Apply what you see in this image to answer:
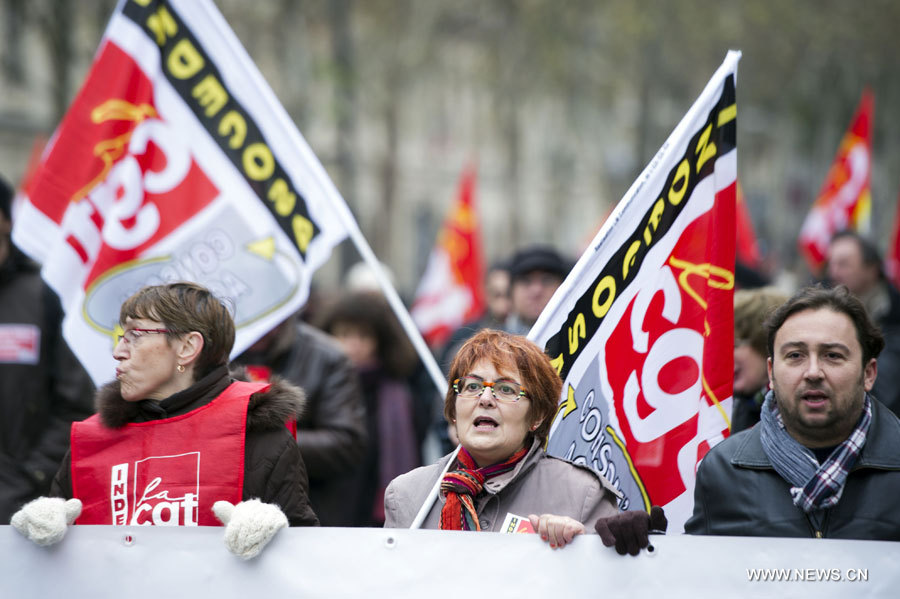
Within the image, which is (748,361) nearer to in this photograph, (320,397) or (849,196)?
(320,397)

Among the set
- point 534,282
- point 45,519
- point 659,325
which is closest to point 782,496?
point 659,325

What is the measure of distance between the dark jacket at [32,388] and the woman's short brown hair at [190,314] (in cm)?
132

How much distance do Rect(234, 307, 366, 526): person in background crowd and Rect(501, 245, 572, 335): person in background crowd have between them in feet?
3.91

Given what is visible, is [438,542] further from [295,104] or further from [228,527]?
[295,104]

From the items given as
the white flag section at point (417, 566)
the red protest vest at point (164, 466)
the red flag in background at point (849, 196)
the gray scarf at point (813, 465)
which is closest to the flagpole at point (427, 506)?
the white flag section at point (417, 566)

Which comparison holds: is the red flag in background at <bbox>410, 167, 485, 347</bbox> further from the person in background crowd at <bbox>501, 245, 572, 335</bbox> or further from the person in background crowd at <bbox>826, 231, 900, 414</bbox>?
the person in background crowd at <bbox>501, 245, 572, 335</bbox>

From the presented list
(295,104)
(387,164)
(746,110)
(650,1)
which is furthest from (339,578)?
(746,110)

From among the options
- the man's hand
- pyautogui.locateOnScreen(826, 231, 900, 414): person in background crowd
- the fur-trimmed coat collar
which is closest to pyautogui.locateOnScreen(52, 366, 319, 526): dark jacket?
the fur-trimmed coat collar

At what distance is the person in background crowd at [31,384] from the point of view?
4.64 m

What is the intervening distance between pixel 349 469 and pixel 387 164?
2219cm

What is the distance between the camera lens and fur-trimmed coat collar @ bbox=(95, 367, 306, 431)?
3.51 meters

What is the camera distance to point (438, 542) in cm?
319

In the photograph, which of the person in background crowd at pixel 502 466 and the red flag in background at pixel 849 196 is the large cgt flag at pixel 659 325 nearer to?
the person in background crowd at pixel 502 466

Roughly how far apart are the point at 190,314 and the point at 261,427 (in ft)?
1.26
